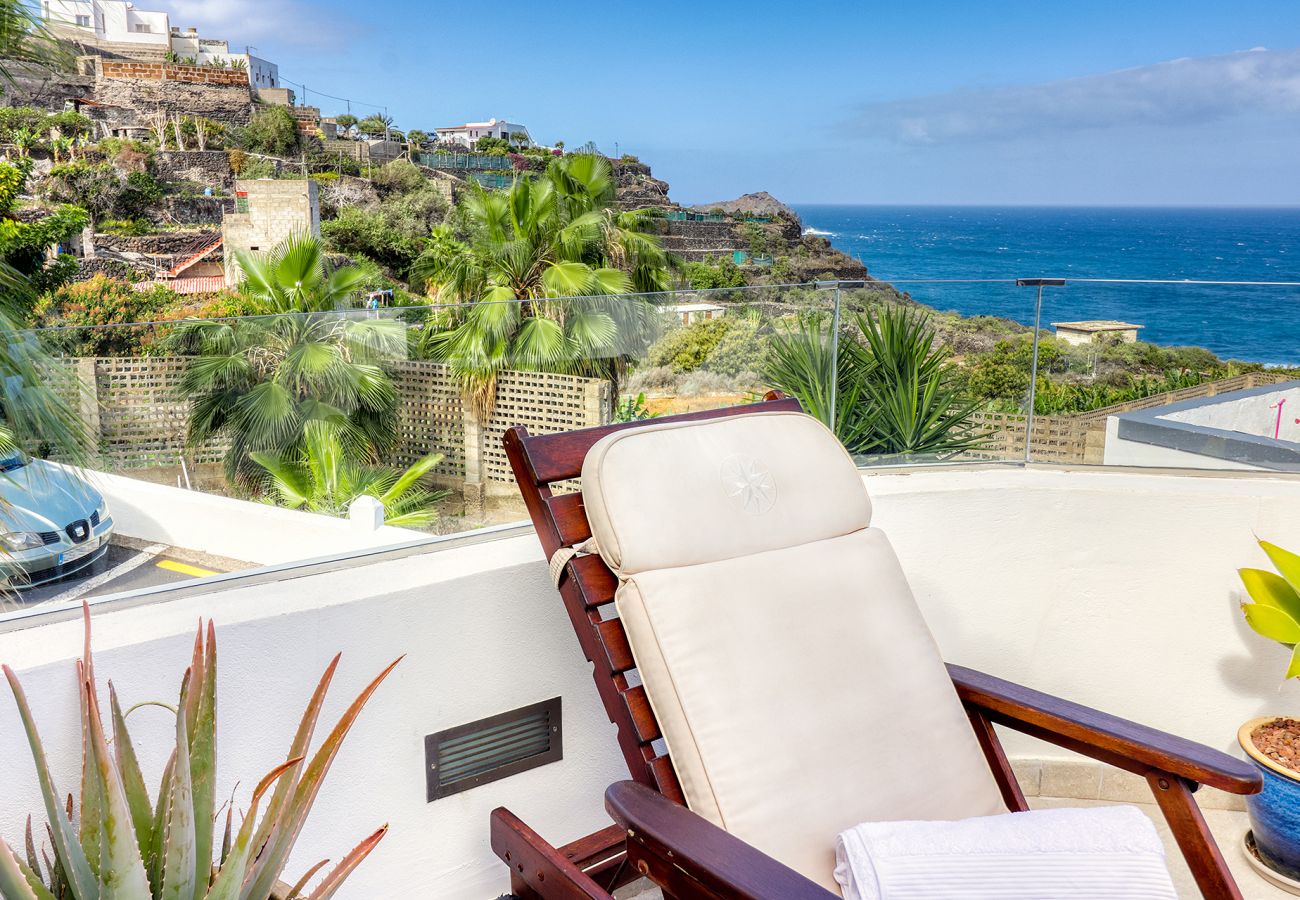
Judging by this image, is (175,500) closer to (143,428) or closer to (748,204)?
(143,428)

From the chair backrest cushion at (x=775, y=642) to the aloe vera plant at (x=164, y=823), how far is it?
0.48m

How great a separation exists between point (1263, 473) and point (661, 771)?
6.40ft

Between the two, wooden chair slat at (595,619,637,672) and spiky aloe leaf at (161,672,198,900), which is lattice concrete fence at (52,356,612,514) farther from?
spiky aloe leaf at (161,672,198,900)

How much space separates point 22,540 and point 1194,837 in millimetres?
1834

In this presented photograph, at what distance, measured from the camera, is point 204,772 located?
50.9 inches

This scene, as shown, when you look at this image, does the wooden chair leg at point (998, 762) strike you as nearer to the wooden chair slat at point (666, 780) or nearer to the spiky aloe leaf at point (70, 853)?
the wooden chair slat at point (666, 780)

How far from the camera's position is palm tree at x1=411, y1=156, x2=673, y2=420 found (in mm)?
2182

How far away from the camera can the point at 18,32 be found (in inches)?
57.7

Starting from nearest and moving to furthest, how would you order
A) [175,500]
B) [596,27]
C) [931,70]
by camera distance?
1. [175,500]
2. [596,27]
3. [931,70]

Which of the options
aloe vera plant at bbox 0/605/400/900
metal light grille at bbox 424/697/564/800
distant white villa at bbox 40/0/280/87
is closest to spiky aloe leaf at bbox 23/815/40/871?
aloe vera plant at bbox 0/605/400/900

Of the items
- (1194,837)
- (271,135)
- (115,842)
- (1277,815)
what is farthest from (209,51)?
(1194,837)

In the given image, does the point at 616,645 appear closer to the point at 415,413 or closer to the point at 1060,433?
the point at 415,413

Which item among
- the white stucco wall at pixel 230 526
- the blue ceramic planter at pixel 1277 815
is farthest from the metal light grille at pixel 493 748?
the blue ceramic planter at pixel 1277 815

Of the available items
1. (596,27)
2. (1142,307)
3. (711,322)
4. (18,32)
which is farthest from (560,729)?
(596,27)
